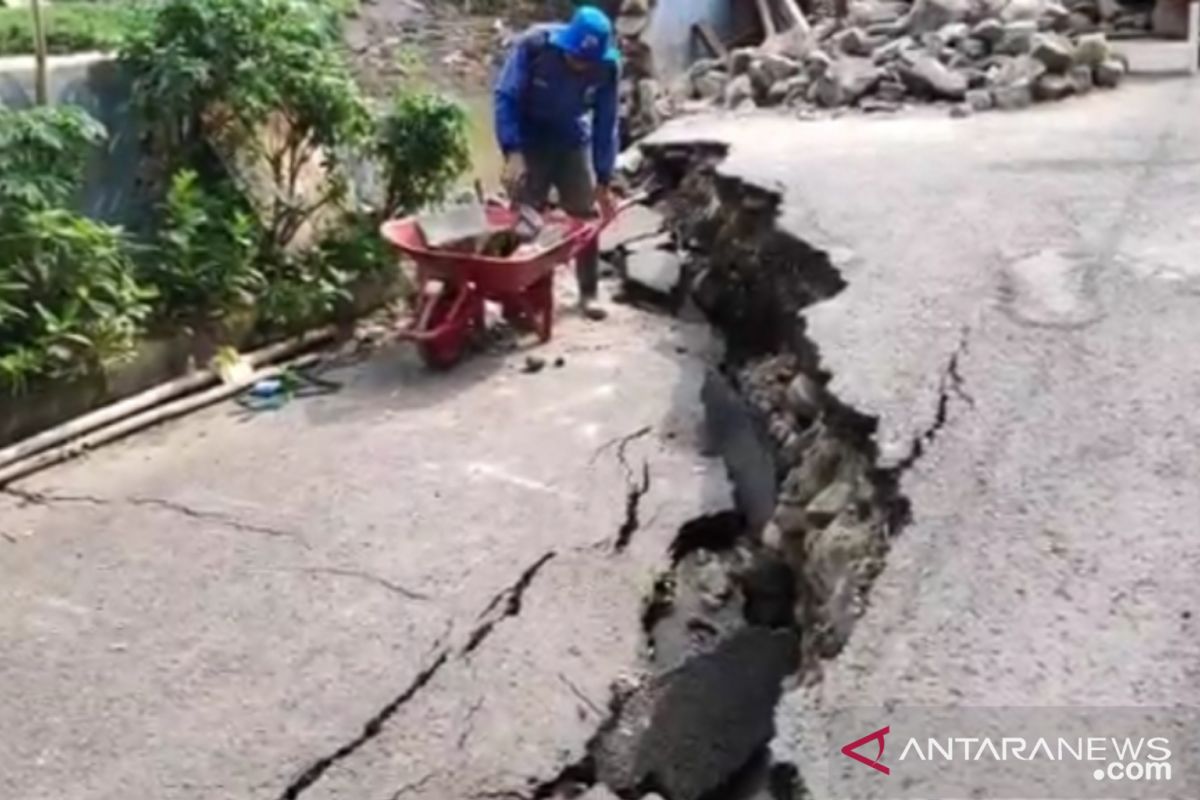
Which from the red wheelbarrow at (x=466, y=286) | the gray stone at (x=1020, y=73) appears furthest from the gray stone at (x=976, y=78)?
the red wheelbarrow at (x=466, y=286)

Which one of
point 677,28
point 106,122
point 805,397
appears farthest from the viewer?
point 677,28

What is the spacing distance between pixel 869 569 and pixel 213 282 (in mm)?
4207

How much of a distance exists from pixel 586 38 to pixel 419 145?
3.47 ft

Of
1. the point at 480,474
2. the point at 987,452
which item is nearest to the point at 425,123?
the point at 480,474

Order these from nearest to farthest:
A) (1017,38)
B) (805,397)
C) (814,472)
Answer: (814,472) < (805,397) < (1017,38)

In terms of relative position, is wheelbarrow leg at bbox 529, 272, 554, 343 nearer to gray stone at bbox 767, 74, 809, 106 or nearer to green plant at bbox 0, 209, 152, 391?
green plant at bbox 0, 209, 152, 391

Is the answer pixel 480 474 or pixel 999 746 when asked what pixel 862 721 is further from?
pixel 480 474

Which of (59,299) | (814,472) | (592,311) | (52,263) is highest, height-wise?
(52,263)

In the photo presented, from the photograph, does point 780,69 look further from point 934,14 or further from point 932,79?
point 932,79

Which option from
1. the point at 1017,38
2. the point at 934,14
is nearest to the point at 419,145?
the point at 1017,38

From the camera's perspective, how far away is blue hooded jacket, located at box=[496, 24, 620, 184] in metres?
7.53

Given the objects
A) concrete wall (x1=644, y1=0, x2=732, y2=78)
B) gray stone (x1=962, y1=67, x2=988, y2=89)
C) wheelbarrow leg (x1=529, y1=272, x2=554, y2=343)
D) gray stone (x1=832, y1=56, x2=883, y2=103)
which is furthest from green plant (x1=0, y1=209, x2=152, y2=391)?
concrete wall (x1=644, y1=0, x2=732, y2=78)

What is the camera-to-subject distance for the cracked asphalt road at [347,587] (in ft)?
13.4

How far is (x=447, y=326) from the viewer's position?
→ 7047 mm
